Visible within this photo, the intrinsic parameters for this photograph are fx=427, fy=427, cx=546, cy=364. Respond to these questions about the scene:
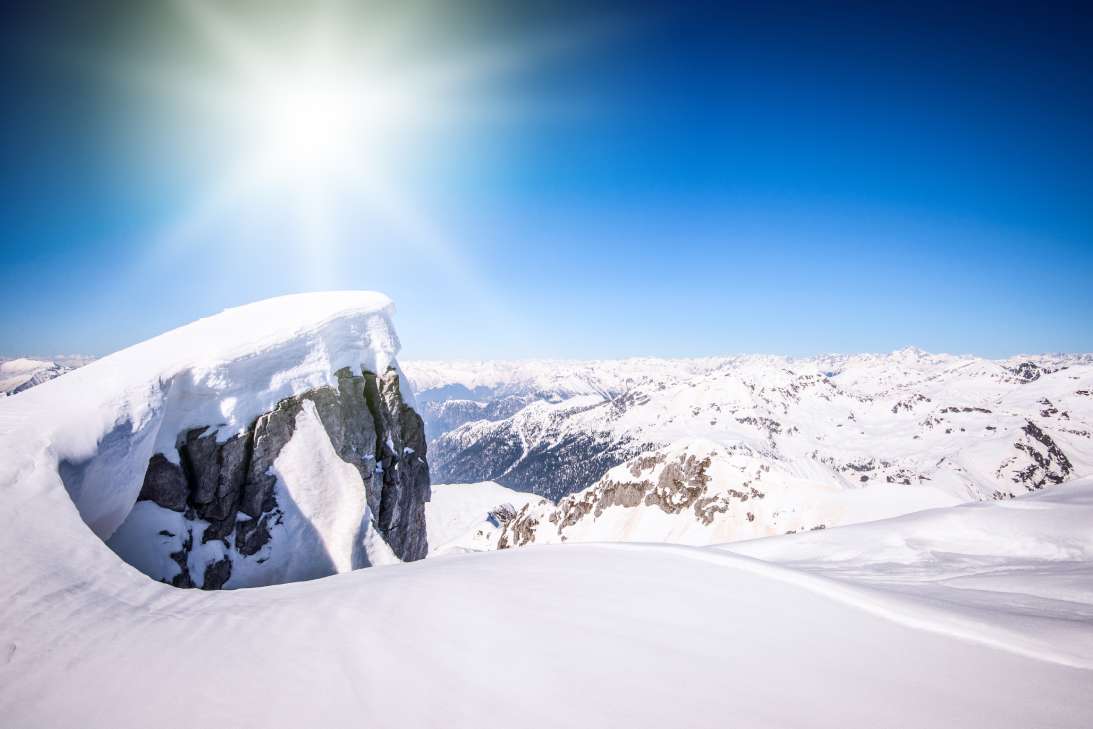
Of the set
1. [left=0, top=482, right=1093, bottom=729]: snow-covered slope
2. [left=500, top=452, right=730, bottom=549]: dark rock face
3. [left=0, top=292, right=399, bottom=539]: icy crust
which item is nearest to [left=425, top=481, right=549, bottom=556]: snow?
[left=500, top=452, right=730, bottom=549]: dark rock face

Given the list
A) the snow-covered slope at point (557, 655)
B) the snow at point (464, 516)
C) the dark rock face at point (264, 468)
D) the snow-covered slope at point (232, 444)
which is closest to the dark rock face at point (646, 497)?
the snow at point (464, 516)

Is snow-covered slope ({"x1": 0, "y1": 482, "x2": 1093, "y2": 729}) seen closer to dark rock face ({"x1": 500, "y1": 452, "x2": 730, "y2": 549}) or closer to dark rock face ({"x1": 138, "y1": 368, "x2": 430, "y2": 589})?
dark rock face ({"x1": 138, "y1": 368, "x2": 430, "y2": 589})

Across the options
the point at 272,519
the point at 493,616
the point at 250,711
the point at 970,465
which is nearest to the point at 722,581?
the point at 493,616

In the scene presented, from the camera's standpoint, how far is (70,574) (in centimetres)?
682

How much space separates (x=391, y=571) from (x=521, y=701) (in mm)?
4872

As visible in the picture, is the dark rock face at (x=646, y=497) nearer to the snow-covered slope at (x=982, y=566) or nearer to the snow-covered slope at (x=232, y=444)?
the snow-covered slope at (x=232, y=444)

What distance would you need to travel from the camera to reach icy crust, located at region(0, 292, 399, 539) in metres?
11.4

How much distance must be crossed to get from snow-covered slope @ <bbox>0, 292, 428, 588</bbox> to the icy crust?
52mm

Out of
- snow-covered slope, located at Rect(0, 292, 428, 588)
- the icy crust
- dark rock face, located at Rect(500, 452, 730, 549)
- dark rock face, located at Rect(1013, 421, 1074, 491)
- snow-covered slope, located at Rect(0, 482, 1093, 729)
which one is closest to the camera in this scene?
snow-covered slope, located at Rect(0, 482, 1093, 729)

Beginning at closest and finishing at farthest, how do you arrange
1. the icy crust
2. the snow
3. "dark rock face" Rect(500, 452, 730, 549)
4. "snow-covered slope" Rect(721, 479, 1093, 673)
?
"snow-covered slope" Rect(721, 479, 1093, 673) → the icy crust → "dark rock face" Rect(500, 452, 730, 549) → the snow

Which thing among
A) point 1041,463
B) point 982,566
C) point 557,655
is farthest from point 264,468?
point 1041,463

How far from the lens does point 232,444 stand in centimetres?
1753

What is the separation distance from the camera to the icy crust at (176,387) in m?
11.4

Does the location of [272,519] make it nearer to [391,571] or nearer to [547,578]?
[391,571]
